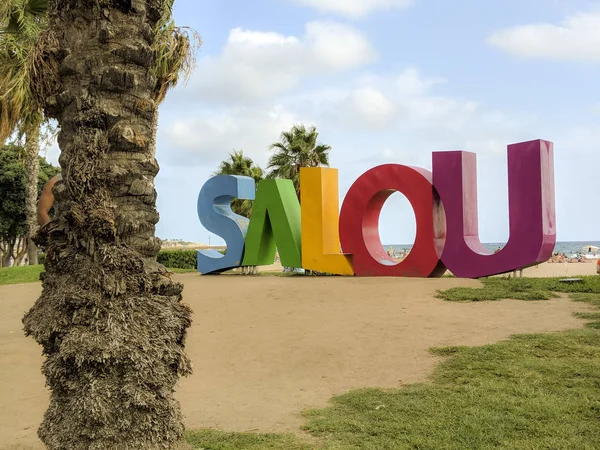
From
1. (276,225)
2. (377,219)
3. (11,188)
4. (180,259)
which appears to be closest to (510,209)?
(377,219)

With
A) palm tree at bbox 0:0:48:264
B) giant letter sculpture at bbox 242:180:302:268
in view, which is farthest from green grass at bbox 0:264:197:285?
palm tree at bbox 0:0:48:264

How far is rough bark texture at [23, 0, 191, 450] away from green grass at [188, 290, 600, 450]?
54.6 inches

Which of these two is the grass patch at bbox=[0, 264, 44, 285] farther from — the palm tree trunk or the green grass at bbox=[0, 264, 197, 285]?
the palm tree trunk

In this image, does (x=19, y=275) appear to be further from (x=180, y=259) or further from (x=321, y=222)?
(x=321, y=222)

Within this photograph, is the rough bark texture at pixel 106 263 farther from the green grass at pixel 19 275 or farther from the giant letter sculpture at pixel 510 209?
the green grass at pixel 19 275

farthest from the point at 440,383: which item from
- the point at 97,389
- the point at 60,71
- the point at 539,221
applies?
the point at 539,221

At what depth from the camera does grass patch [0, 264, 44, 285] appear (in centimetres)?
2103

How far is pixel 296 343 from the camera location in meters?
10.1

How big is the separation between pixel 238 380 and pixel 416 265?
8.33m

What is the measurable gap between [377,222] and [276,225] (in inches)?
128

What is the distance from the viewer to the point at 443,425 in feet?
18.7

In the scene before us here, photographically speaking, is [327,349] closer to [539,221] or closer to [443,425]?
[443,425]

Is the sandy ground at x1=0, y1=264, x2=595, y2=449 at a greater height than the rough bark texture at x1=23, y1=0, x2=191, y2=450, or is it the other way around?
the rough bark texture at x1=23, y1=0, x2=191, y2=450

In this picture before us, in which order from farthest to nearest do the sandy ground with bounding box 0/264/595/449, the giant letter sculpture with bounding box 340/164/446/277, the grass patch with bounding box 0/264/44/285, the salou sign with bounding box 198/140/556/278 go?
the grass patch with bounding box 0/264/44/285 → the giant letter sculpture with bounding box 340/164/446/277 → the salou sign with bounding box 198/140/556/278 → the sandy ground with bounding box 0/264/595/449
